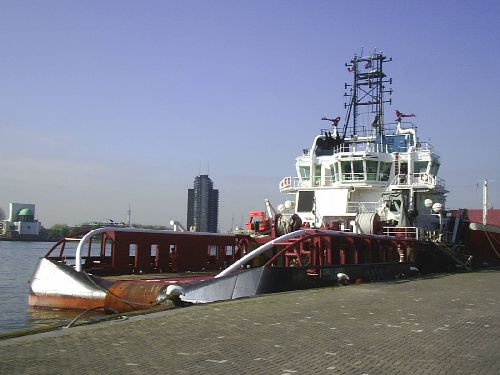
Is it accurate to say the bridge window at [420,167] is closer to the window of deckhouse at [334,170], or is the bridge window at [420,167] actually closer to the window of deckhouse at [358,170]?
the window of deckhouse at [358,170]

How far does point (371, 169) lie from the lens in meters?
28.0

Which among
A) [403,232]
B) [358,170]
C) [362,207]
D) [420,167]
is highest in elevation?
[420,167]

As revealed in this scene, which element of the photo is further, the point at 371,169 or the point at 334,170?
the point at 334,170

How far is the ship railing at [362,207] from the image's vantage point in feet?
87.5

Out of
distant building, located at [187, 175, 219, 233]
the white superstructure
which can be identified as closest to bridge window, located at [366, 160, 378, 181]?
the white superstructure

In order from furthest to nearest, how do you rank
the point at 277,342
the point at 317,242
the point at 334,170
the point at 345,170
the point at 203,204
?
1. the point at 203,204
2. the point at 334,170
3. the point at 345,170
4. the point at 317,242
5. the point at 277,342

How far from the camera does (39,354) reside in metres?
6.79

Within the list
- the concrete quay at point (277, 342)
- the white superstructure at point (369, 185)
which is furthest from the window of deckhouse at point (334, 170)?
the concrete quay at point (277, 342)

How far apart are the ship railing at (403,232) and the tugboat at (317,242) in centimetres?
5

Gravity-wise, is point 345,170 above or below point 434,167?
below

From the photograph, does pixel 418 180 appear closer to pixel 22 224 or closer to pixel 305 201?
pixel 305 201

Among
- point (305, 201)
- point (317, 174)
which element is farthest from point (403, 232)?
point (317, 174)

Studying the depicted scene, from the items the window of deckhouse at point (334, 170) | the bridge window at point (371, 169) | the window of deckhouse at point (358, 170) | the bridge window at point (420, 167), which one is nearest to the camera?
the window of deckhouse at point (358, 170)

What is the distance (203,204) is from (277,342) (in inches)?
2313
